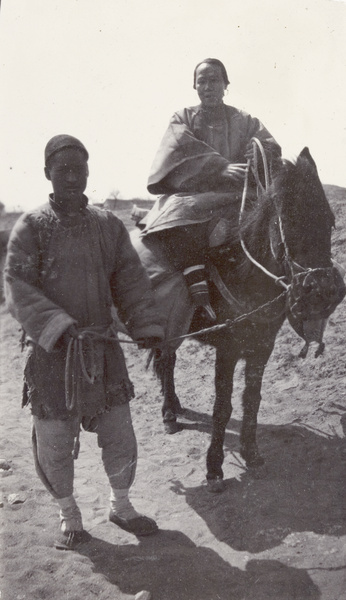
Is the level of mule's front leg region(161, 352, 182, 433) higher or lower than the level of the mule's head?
lower

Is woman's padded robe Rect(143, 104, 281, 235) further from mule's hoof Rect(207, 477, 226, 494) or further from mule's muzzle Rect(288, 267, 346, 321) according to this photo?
mule's hoof Rect(207, 477, 226, 494)

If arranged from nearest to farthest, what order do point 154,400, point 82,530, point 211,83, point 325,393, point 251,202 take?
1. point 82,530
2. point 251,202
3. point 211,83
4. point 325,393
5. point 154,400

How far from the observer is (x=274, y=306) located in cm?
358

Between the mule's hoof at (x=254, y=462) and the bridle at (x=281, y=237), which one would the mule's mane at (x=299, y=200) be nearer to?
the bridle at (x=281, y=237)

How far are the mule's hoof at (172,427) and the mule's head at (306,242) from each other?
81.5 inches

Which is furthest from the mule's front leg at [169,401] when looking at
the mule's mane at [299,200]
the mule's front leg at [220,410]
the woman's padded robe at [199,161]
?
the mule's mane at [299,200]

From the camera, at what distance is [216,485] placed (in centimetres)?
378

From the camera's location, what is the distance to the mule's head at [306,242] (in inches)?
118

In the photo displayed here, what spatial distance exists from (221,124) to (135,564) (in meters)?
2.79

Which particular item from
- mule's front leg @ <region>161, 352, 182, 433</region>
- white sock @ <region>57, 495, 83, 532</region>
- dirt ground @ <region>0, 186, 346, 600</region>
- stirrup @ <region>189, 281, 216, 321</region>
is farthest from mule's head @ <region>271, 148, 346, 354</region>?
mule's front leg @ <region>161, 352, 182, 433</region>

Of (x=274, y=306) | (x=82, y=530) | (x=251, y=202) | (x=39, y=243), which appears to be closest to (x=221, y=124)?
(x=251, y=202)

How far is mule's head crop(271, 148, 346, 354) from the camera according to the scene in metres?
2.99

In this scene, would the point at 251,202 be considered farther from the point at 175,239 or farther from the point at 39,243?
the point at 39,243

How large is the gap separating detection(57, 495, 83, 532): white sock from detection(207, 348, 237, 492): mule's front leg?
0.95 meters
